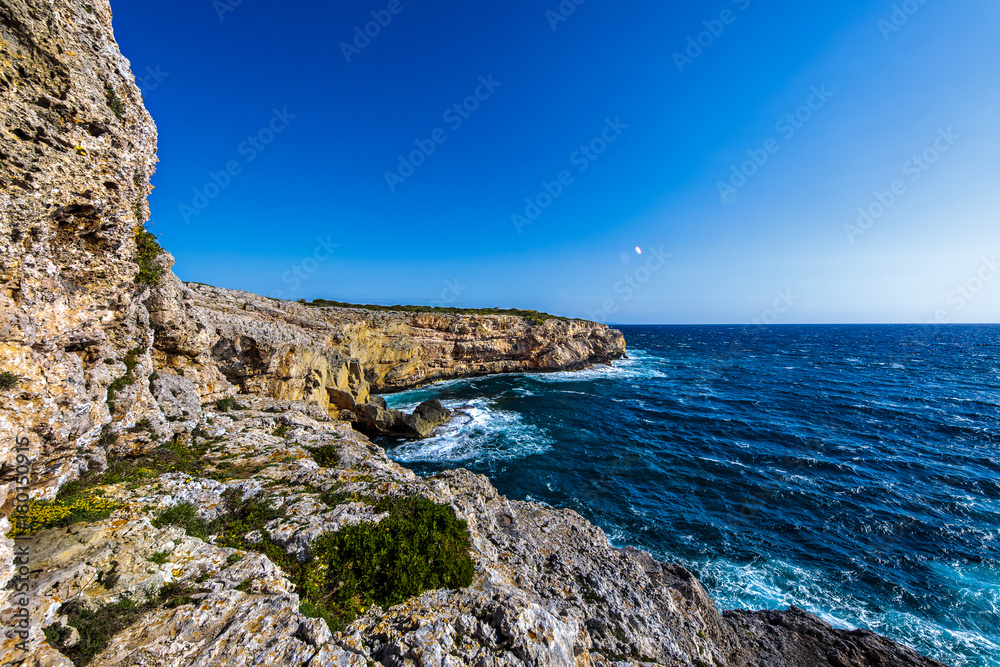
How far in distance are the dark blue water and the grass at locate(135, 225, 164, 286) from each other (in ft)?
58.5

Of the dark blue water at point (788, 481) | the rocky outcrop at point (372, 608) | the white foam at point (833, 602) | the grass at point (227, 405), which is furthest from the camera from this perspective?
the grass at point (227, 405)

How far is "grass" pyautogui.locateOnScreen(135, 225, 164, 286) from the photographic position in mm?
10696

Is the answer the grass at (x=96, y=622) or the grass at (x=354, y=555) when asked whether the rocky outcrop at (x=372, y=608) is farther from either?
the grass at (x=354, y=555)

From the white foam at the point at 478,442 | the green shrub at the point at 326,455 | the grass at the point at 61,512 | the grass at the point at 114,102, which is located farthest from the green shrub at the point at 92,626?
the white foam at the point at 478,442

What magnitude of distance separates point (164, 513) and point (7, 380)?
11.9ft

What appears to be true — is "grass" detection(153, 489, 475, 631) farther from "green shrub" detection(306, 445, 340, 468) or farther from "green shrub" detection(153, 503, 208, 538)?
"green shrub" detection(306, 445, 340, 468)

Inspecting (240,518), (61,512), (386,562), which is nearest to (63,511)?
(61,512)

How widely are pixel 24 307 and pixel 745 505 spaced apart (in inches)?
1122

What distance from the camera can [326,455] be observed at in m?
12.1

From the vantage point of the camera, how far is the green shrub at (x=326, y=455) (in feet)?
38.4

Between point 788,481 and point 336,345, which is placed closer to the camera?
point 788,481

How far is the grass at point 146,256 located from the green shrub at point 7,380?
4.84 metres

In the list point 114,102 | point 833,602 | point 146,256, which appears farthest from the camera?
point 833,602

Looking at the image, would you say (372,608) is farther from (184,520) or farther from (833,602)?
(833,602)
